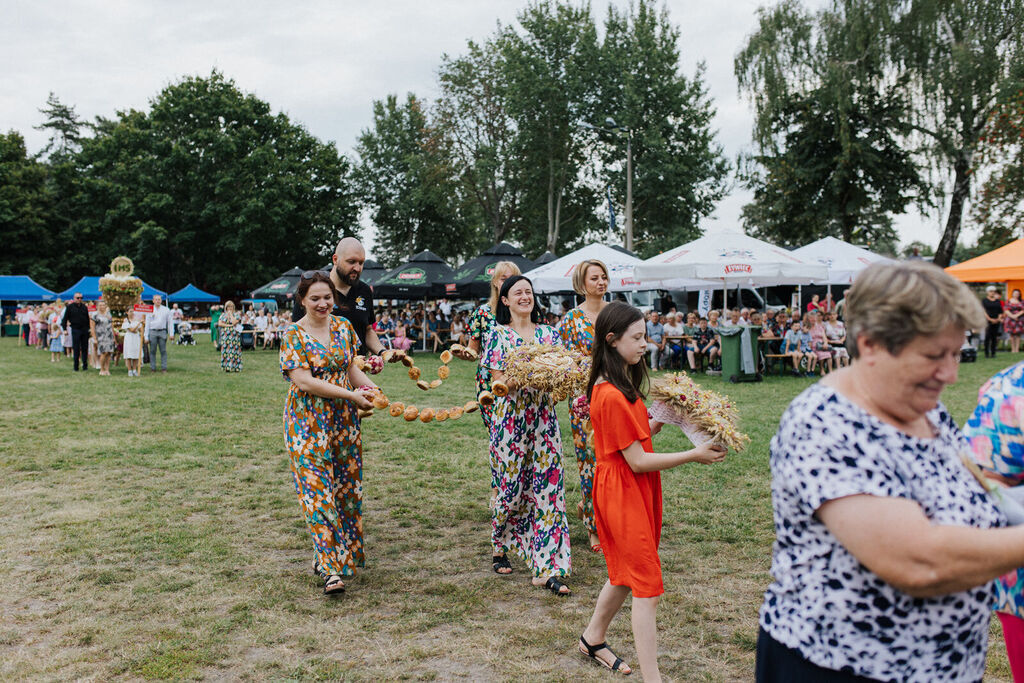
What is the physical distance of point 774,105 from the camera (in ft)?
97.1

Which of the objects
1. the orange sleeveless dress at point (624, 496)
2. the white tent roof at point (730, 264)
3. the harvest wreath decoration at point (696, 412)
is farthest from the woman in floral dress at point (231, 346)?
the harvest wreath decoration at point (696, 412)

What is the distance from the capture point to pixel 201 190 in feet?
156

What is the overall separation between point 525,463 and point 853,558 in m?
3.53

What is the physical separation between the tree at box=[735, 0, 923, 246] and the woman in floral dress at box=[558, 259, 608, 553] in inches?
1046

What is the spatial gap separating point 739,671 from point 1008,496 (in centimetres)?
226

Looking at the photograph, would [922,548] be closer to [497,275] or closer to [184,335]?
[497,275]

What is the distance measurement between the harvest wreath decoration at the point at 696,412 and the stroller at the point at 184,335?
33.1m

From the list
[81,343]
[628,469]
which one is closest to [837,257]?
[628,469]

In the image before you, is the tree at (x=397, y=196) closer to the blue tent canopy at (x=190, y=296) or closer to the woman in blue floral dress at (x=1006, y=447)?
the blue tent canopy at (x=190, y=296)

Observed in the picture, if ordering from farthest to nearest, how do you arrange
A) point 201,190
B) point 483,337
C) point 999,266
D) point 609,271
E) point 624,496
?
1. point 201,190
2. point 609,271
3. point 999,266
4. point 483,337
5. point 624,496

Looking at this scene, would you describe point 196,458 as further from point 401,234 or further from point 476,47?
point 401,234

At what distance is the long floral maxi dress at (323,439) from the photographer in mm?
4703

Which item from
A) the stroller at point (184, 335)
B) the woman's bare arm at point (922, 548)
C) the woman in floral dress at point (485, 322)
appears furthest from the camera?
the stroller at point (184, 335)

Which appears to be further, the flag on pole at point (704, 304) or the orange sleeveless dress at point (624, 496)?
the flag on pole at point (704, 304)
